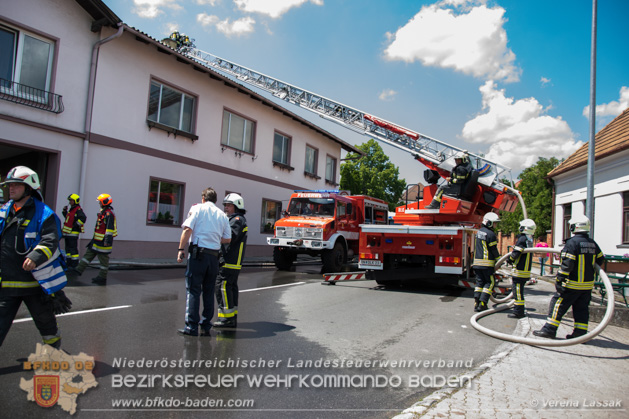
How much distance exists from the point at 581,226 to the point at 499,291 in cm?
476

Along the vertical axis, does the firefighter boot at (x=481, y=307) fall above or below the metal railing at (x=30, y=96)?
below

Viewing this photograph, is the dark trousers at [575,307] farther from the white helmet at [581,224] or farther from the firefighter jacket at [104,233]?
the firefighter jacket at [104,233]

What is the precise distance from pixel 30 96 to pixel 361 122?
11.1m

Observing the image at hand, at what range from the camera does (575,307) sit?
18.4ft

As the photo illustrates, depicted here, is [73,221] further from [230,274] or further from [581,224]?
[581,224]

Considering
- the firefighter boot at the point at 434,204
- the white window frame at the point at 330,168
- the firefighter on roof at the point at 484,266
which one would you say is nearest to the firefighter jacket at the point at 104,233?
the firefighter on roof at the point at 484,266

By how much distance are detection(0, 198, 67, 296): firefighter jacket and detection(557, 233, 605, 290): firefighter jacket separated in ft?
19.2

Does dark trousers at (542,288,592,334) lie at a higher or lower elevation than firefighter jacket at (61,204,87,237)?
lower

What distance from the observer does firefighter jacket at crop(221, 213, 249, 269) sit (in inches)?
217

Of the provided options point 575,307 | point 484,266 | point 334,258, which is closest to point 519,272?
point 484,266

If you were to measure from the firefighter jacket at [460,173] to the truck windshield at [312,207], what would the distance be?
174 inches

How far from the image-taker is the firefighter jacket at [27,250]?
3.54 metres

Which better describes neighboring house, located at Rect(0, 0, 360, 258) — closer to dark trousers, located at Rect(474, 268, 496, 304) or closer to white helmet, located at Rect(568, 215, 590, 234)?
dark trousers, located at Rect(474, 268, 496, 304)

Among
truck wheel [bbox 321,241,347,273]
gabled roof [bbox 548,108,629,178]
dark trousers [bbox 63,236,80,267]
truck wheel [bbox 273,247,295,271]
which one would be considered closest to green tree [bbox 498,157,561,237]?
gabled roof [bbox 548,108,629,178]
